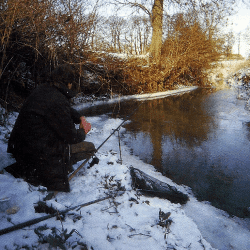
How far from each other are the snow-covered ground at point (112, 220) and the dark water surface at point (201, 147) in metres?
0.37

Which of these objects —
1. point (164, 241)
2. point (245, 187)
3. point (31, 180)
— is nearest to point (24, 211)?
point (31, 180)

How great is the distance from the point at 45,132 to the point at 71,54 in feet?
21.3

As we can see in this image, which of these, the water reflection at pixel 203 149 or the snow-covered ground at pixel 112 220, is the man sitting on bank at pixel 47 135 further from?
the water reflection at pixel 203 149

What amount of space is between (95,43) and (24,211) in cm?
779

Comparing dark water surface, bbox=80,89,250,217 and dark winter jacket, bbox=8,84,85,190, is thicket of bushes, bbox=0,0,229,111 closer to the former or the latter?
dark water surface, bbox=80,89,250,217

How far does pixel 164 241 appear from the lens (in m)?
1.97

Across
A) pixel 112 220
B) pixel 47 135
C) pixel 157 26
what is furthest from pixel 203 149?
pixel 157 26

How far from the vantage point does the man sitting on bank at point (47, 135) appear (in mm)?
2301

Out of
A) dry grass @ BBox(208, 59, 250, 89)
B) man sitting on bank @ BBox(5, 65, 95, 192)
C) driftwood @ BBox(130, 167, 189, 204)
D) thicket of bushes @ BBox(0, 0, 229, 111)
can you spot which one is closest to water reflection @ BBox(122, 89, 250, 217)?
driftwood @ BBox(130, 167, 189, 204)

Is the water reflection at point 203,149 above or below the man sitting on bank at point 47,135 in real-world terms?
below

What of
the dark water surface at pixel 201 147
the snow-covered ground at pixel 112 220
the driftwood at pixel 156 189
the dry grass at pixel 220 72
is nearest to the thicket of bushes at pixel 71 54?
the dark water surface at pixel 201 147

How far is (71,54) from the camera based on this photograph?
8148 millimetres

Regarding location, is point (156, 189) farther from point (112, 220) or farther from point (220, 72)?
point (220, 72)

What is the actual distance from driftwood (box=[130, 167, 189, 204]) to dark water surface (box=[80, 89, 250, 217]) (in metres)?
0.31
